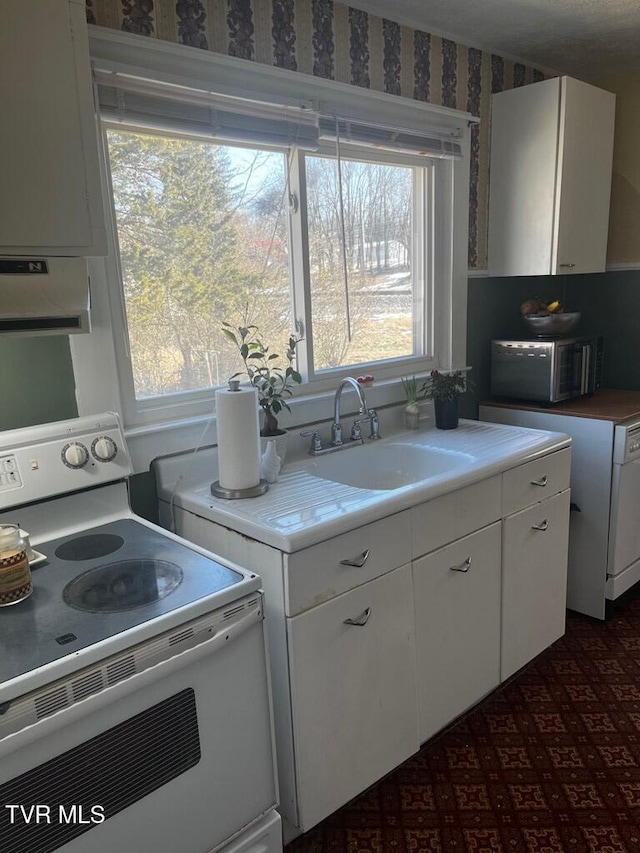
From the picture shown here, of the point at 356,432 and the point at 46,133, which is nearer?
the point at 46,133

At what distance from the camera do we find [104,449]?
164 cm

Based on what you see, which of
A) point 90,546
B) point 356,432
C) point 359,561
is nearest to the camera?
point 90,546

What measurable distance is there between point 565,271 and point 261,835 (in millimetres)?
2386

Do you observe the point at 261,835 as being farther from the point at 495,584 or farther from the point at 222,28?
the point at 222,28

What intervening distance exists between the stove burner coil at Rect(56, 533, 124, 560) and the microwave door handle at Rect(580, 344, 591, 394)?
83.8 inches

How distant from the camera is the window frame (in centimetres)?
169

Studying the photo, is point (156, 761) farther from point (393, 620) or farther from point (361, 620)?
point (393, 620)

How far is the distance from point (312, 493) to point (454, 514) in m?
0.44

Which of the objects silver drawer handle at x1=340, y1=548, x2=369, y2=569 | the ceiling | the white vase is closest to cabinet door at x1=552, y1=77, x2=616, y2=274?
the ceiling

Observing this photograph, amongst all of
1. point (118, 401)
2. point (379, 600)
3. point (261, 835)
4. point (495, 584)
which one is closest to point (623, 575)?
point (495, 584)

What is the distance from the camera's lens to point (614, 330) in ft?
10.6

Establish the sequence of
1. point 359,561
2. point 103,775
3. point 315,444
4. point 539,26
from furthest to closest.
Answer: point 539,26 → point 315,444 → point 359,561 → point 103,775

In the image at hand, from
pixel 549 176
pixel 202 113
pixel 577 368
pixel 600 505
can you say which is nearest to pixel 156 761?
pixel 202 113

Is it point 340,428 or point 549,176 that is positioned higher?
point 549,176
